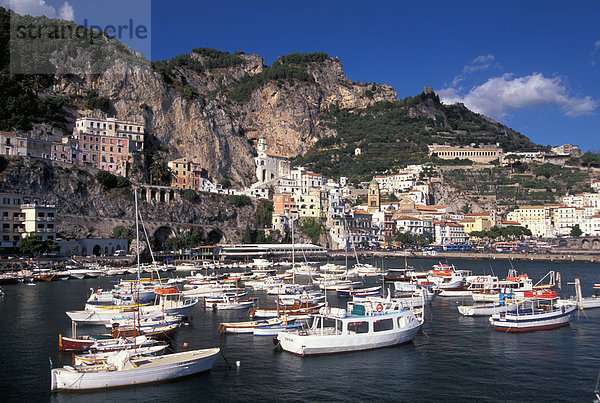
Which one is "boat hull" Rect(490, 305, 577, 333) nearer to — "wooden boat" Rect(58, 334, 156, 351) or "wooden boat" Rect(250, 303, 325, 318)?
"wooden boat" Rect(250, 303, 325, 318)

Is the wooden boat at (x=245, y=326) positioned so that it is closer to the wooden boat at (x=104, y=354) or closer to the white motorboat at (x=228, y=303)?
the wooden boat at (x=104, y=354)

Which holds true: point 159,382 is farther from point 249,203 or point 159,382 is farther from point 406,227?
point 406,227

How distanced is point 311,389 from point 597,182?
14224cm

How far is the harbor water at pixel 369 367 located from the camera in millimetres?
21484

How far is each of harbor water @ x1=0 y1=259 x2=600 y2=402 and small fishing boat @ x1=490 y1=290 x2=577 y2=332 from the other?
648 millimetres

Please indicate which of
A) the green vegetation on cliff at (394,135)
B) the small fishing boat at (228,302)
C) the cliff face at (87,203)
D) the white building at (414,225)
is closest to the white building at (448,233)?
the white building at (414,225)

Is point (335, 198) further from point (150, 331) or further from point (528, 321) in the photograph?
point (150, 331)

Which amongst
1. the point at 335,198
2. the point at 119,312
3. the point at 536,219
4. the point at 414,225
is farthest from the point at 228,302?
the point at 536,219

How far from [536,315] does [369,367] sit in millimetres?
14871

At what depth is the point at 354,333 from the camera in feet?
91.5

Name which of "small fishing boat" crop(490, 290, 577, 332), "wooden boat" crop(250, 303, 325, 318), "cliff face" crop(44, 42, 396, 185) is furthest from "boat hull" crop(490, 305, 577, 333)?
"cliff face" crop(44, 42, 396, 185)

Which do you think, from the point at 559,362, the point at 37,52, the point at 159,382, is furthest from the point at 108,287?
the point at 37,52

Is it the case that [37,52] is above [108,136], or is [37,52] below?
above

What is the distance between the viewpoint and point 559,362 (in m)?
26.3
